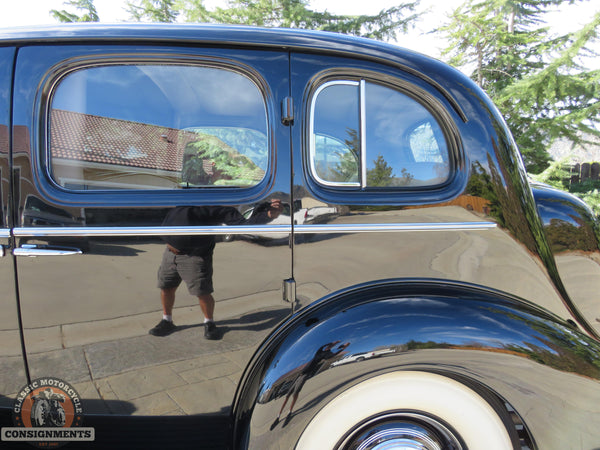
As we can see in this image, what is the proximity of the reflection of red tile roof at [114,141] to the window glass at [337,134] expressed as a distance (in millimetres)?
557

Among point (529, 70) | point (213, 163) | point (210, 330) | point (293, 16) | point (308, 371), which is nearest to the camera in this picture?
point (308, 371)

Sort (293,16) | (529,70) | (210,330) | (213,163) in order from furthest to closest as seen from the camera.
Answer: (293,16) < (529,70) < (213,163) < (210,330)

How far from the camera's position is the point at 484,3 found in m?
8.48

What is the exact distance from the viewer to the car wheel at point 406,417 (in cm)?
133

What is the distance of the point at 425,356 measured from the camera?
4.28 ft

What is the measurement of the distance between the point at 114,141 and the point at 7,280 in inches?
25.8

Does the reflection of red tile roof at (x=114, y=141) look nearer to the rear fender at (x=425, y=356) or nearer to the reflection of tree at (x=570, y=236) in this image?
the rear fender at (x=425, y=356)

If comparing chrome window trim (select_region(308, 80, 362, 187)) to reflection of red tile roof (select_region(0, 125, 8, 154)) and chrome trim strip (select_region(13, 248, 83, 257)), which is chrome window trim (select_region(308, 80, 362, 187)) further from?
reflection of red tile roof (select_region(0, 125, 8, 154))

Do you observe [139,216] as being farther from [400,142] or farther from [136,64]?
[400,142]

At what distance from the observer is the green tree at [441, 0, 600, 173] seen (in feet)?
23.5

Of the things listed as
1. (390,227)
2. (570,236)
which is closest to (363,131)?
(390,227)

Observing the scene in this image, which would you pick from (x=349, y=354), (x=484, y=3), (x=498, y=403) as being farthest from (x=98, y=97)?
(x=484, y=3)

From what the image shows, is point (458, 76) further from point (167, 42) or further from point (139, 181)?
point (139, 181)

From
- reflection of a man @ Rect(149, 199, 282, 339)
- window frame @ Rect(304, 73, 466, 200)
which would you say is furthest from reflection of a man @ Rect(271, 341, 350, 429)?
window frame @ Rect(304, 73, 466, 200)
